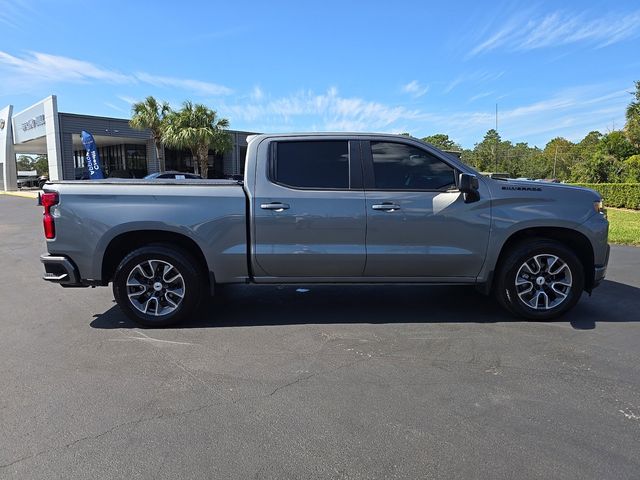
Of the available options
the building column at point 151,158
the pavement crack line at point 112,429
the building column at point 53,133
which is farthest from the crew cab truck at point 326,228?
the building column at point 151,158

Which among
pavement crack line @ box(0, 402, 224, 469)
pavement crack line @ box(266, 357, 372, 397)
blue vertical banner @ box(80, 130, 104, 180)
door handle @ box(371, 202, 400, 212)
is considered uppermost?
blue vertical banner @ box(80, 130, 104, 180)

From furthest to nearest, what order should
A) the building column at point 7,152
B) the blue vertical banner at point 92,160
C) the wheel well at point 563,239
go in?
1. the building column at point 7,152
2. the blue vertical banner at point 92,160
3. the wheel well at point 563,239

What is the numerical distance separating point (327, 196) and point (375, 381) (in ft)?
6.54

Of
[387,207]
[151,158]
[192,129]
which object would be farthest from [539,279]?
[151,158]

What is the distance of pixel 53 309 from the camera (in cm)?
558

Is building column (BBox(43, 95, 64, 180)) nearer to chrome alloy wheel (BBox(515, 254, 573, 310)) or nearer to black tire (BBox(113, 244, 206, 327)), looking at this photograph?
black tire (BBox(113, 244, 206, 327))

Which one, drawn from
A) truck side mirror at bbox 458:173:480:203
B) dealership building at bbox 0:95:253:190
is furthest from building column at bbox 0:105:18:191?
truck side mirror at bbox 458:173:480:203

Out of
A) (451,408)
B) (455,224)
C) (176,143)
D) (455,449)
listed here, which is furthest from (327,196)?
(176,143)

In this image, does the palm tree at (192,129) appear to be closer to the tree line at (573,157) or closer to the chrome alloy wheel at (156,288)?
the tree line at (573,157)

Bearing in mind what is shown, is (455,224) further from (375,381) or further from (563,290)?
(375,381)

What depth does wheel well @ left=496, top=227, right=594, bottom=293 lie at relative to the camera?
5.00m

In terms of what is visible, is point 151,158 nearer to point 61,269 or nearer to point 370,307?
point 61,269

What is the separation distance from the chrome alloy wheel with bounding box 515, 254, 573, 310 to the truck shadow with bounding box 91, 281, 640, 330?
28 centimetres

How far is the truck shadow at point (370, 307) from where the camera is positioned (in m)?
5.05
